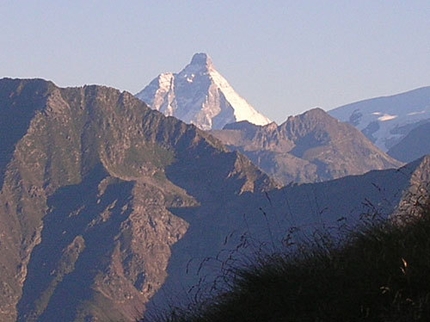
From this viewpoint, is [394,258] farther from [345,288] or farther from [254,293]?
[254,293]

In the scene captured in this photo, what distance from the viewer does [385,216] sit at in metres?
9.46

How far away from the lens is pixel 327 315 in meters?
7.54

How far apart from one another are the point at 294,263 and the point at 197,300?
3.06 ft

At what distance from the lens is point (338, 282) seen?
7.88 meters

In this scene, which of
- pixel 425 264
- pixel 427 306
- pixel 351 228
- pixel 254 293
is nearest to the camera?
pixel 427 306

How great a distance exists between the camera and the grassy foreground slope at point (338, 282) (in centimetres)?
750

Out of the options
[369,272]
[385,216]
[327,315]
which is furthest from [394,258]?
[385,216]

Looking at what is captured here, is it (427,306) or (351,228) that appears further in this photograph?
(351,228)

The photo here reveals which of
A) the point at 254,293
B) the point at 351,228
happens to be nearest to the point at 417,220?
the point at 351,228

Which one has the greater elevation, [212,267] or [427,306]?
[212,267]

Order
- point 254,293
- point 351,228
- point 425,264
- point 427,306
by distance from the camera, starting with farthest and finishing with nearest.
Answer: point 351,228, point 254,293, point 425,264, point 427,306

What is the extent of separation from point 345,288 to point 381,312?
43cm

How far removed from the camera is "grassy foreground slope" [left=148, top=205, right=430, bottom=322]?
24.6 ft

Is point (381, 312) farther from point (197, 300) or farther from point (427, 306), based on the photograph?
point (197, 300)
